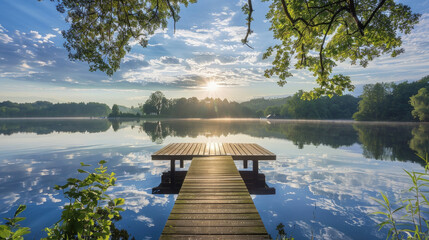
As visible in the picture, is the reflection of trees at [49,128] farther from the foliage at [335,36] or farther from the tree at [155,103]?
the tree at [155,103]

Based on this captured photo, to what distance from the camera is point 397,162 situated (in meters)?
14.4

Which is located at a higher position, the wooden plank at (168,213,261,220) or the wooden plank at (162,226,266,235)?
the wooden plank at (168,213,261,220)

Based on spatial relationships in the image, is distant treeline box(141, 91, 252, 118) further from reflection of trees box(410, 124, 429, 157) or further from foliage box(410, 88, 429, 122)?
reflection of trees box(410, 124, 429, 157)

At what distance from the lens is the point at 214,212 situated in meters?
3.93

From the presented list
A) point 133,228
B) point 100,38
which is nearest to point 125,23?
point 100,38

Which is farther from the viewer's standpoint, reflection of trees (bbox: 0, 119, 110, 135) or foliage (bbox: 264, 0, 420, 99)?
reflection of trees (bbox: 0, 119, 110, 135)

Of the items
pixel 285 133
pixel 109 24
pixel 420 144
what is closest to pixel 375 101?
pixel 285 133

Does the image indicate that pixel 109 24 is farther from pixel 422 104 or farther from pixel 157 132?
pixel 422 104

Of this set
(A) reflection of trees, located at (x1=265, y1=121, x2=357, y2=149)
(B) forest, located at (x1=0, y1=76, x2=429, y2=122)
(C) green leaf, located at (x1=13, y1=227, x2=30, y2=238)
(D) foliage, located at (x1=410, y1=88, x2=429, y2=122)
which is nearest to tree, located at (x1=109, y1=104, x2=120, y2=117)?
(B) forest, located at (x1=0, y1=76, x2=429, y2=122)

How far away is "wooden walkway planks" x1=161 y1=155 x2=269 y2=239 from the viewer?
3287 millimetres

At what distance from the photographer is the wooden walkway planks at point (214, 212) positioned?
3287 mm

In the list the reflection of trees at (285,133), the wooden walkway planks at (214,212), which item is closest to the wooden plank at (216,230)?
the wooden walkway planks at (214,212)

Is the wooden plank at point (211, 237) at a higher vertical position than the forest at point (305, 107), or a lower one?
lower

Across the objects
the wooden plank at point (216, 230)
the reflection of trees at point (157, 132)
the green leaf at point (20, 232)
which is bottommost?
the reflection of trees at point (157, 132)
